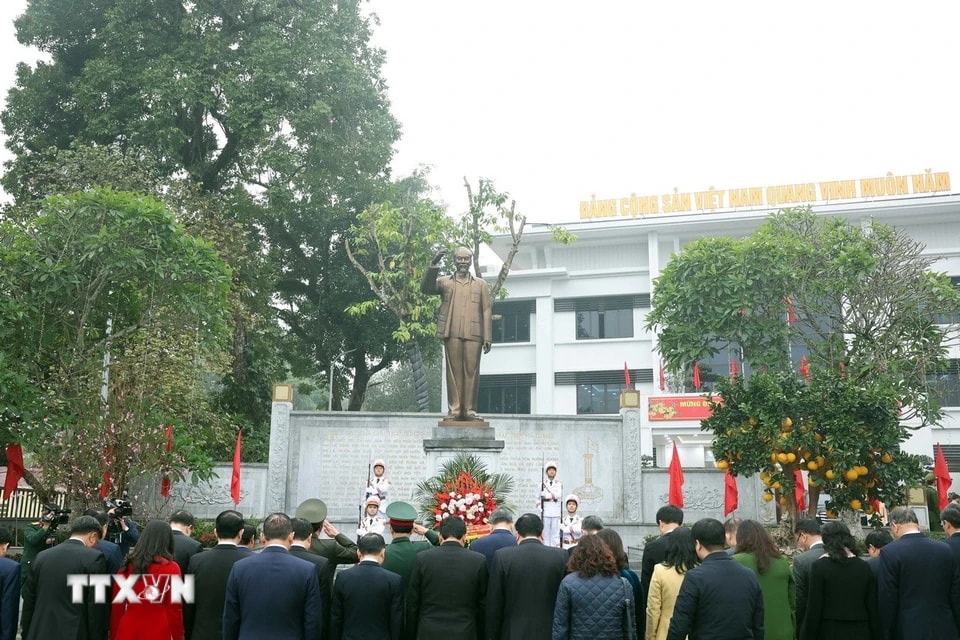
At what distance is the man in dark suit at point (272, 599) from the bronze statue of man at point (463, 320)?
30.1ft

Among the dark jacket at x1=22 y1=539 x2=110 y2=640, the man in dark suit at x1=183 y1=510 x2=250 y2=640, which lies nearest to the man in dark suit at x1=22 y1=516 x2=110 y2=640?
the dark jacket at x1=22 y1=539 x2=110 y2=640

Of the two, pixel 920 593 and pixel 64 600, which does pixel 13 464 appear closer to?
pixel 64 600

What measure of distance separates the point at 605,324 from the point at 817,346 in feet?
43.7

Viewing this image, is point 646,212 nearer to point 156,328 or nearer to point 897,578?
point 156,328

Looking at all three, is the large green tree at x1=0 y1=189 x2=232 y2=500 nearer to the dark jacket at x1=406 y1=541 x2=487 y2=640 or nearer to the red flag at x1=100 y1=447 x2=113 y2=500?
the red flag at x1=100 y1=447 x2=113 y2=500

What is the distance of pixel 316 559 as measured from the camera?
5.59 m

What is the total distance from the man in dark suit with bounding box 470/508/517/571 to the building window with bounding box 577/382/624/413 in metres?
25.9

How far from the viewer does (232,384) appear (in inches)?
974

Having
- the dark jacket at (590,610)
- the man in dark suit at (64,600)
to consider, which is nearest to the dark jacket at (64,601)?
the man in dark suit at (64,600)

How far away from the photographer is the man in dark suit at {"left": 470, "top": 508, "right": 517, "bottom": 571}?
6.42 m

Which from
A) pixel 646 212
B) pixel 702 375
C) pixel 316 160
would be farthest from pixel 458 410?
pixel 646 212

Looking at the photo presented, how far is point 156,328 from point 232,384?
7295mm

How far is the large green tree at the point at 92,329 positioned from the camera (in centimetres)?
1471

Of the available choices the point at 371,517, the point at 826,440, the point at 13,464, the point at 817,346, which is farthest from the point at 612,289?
the point at 371,517
